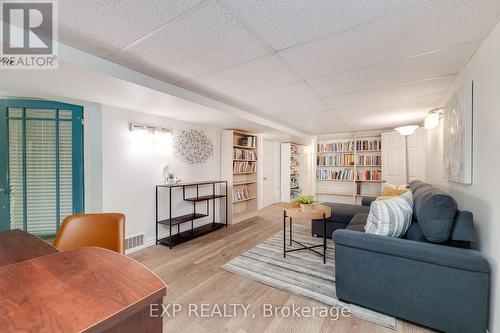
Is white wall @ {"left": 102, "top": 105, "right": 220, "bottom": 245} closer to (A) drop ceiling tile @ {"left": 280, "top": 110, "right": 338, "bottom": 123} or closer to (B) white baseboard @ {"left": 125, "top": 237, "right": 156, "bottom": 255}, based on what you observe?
(B) white baseboard @ {"left": 125, "top": 237, "right": 156, "bottom": 255}

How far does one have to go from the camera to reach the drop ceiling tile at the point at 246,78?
1928 mm

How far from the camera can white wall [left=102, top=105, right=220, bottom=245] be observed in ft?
9.27

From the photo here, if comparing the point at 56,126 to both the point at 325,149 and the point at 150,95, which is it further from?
the point at 325,149

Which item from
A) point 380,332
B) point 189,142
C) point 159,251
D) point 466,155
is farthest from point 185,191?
point 466,155

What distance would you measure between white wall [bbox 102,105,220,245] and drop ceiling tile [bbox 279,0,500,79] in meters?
2.35

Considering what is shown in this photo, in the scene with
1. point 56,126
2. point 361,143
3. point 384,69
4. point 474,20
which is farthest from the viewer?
point 361,143

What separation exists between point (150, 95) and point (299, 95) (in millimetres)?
1738

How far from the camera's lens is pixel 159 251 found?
3.05m

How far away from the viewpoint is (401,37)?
151cm

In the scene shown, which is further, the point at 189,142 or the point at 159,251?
the point at 189,142

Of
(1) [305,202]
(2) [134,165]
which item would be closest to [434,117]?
(1) [305,202]

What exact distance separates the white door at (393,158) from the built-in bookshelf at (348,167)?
1.08ft

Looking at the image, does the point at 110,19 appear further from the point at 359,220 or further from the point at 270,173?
the point at 270,173

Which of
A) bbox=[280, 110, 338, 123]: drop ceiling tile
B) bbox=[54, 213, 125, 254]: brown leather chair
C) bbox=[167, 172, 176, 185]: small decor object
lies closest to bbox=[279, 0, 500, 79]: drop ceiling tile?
bbox=[280, 110, 338, 123]: drop ceiling tile
